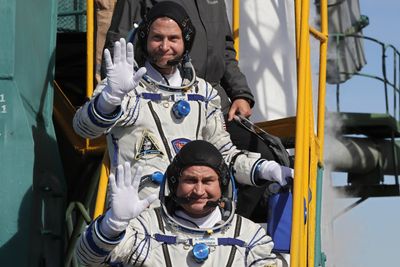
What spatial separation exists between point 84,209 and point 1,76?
0.86 meters

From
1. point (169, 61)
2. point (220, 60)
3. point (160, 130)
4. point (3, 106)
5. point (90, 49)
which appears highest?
point (90, 49)

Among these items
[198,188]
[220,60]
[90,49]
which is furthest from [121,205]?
[90,49]

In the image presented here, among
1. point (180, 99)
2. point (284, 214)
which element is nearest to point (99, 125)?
point (180, 99)

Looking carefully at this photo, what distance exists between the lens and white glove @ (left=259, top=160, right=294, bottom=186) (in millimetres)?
6078

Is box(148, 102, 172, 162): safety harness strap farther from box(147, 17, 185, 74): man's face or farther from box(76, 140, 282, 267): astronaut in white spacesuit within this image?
box(76, 140, 282, 267): astronaut in white spacesuit

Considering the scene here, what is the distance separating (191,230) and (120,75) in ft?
2.56

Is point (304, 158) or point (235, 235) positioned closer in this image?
point (235, 235)

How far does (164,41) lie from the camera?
6.20m

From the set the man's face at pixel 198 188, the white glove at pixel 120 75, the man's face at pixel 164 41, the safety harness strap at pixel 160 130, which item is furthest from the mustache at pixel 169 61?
the man's face at pixel 198 188

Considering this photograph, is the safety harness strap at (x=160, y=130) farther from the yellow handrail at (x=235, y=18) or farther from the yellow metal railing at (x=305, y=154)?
the yellow handrail at (x=235, y=18)

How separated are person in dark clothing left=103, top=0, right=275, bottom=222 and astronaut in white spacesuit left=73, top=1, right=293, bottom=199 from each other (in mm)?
343

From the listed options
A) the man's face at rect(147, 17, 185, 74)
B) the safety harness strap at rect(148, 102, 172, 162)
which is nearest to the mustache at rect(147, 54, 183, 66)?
the man's face at rect(147, 17, 185, 74)

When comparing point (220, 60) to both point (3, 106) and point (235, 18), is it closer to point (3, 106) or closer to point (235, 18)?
point (235, 18)

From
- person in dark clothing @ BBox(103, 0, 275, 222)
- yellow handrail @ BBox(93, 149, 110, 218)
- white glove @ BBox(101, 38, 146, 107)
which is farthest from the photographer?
person in dark clothing @ BBox(103, 0, 275, 222)
